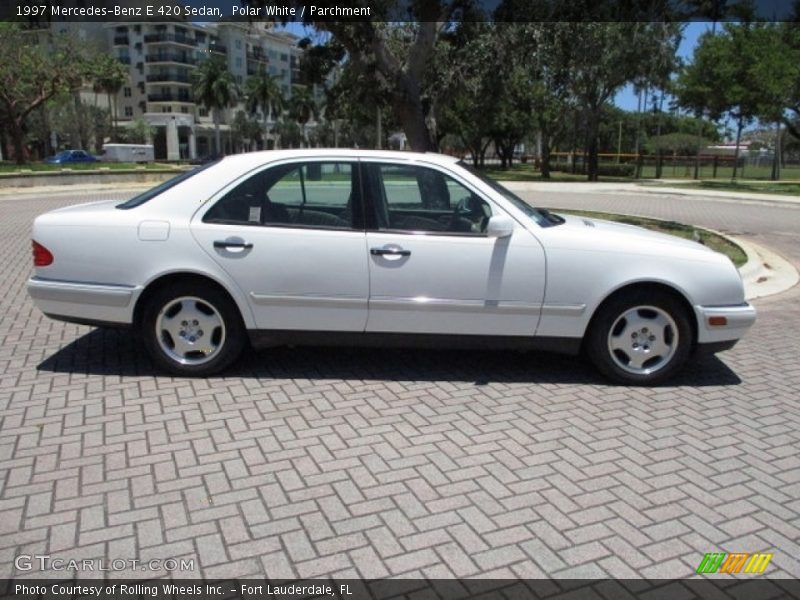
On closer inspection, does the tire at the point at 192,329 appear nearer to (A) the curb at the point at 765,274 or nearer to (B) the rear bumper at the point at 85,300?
(B) the rear bumper at the point at 85,300

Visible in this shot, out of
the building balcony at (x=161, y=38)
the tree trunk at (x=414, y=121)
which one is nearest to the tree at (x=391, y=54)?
the tree trunk at (x=414, y=121)

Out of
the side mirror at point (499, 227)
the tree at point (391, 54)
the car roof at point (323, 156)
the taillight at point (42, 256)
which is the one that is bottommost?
the taillight at point (42, 256)

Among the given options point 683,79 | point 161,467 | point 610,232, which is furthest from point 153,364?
point 683,79

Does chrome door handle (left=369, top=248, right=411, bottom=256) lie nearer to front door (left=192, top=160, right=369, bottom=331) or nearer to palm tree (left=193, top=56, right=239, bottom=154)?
front door (left=192, top=160, right=369, bottom=331)

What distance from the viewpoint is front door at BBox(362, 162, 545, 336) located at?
4.79m

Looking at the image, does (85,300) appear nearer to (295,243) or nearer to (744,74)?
(295,243)

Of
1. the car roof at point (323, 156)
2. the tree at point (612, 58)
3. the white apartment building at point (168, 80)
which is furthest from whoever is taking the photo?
the white apartment building at point (168, 80)

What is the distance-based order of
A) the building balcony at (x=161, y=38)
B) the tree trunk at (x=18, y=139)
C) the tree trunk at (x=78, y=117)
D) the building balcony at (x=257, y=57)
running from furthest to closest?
the building balcony at (x=257, y=57) < the building balcony at (x=161, y=38) < the tree trunk at (x=78, y=117) < the tree trunk at (x=18, y=139)

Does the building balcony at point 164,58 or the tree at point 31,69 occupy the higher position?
the building balcony at point 164,58

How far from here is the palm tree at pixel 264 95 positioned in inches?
3674

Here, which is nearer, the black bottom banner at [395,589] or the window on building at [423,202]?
the black bottom banner at [395,589]

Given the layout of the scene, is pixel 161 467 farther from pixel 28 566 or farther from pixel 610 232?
pixel 610 232

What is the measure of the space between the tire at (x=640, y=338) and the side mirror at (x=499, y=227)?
2.93 ft

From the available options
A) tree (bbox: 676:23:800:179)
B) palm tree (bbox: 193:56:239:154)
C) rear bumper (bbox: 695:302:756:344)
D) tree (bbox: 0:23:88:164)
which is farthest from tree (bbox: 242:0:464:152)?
palm tree (bbox: 193:56:239:154)
